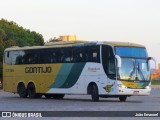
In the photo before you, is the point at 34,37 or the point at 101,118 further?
the point at 34,37

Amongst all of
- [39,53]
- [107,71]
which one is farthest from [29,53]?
[107,71]

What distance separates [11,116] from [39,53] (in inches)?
700

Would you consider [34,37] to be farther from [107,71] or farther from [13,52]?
[107,71]

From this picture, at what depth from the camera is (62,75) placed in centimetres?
3412

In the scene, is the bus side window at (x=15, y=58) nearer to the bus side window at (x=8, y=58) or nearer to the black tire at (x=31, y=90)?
the bus side window at (x=8, y=58)

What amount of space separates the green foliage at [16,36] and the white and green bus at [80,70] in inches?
1405

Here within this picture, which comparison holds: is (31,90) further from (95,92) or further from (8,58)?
(95,92)

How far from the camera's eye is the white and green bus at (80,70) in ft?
100

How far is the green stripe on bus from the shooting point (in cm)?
3353

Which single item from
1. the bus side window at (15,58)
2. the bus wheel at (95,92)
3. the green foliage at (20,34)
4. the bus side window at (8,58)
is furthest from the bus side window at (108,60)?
the green foliage at (20,34)

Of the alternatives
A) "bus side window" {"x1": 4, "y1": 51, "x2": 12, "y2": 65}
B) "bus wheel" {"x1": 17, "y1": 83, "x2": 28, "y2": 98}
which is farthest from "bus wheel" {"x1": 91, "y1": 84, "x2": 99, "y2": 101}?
"bus side window" {"x1": 4, "y1": 51, "x2": 12, "y2": 65}

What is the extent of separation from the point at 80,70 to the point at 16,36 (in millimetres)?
55387

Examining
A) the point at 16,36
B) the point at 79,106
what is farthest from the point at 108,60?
the point at 16,36

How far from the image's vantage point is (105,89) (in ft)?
101
